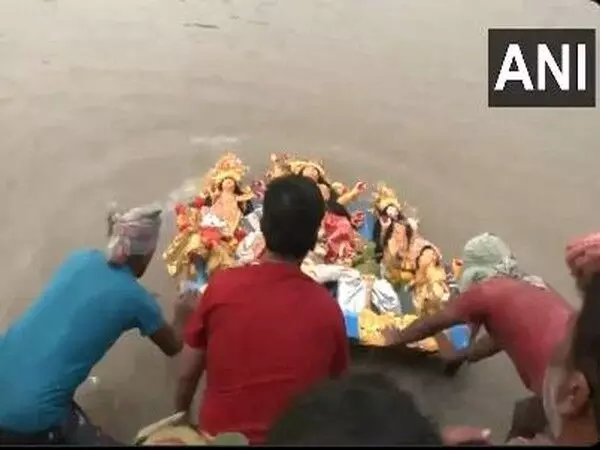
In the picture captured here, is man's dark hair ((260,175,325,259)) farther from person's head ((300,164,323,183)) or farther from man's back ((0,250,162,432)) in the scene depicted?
person's head ((300,164,323,183))

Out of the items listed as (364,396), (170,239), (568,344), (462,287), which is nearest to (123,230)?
(170,239)

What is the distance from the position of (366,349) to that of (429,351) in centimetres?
14

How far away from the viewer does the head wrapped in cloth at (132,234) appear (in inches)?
77.4

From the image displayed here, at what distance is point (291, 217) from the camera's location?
171 centimetres

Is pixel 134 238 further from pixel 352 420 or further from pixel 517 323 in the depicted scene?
pixel 352 420

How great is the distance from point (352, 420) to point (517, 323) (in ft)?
2.97

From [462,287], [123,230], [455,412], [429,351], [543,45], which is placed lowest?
[455,412]

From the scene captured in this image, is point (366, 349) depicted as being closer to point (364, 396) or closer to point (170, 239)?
point (170, 239)

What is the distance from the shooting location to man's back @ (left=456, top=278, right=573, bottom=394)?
176 cm

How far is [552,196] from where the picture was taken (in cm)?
269

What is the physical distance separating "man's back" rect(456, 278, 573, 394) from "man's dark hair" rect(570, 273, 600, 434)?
0.20 metres

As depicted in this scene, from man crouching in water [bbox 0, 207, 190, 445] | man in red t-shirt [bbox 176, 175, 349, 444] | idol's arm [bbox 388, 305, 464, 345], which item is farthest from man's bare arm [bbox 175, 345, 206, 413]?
idol's arm [bbox 388, 305, 464, 345]

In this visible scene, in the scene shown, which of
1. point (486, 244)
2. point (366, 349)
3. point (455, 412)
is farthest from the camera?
point (455, 412)

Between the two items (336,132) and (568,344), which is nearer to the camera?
(568,344)
